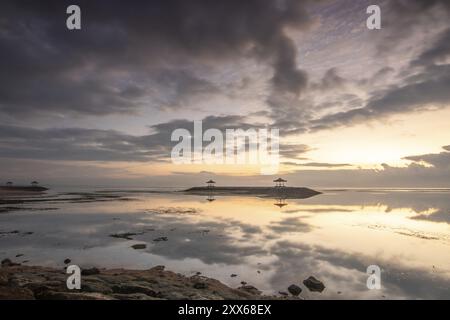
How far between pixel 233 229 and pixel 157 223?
943 centimetres

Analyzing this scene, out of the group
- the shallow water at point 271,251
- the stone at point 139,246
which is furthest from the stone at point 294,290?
the stone at point 139,246

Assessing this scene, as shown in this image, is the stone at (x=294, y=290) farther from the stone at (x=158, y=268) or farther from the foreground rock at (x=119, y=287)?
the stone at (x=158, y=268)

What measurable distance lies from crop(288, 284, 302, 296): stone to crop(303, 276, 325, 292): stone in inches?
33.9

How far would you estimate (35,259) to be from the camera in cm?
1861

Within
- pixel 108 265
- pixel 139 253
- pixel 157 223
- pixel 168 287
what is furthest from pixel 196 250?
pixel 157 223

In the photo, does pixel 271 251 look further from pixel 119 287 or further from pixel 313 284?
pixel 119 287

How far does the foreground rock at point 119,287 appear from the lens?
1065cm

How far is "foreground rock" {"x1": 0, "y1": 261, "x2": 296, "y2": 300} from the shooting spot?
10648 mm

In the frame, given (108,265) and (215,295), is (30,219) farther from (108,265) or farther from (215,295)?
(215,295)

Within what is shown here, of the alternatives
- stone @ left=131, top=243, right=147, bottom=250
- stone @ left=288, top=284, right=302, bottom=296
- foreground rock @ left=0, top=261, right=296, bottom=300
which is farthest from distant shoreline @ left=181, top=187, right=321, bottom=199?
foreground rock @ left=0, top=261, right=296, bottom=300

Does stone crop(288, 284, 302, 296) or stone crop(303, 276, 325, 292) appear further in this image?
stone crop(303, 276, 325, 292)

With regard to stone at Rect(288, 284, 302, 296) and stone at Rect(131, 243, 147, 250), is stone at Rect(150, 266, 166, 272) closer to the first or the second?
stone at Rect(131, 243, 147, 250)

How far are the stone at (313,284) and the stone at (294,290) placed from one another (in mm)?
860
